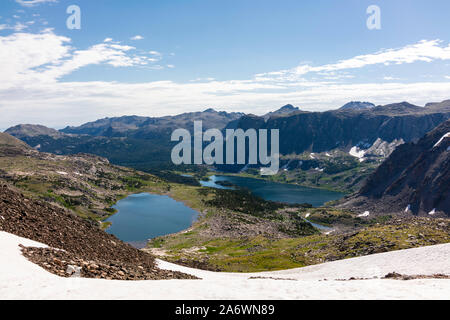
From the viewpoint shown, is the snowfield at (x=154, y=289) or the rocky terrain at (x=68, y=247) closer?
the snowfield at (x=154, y=289)

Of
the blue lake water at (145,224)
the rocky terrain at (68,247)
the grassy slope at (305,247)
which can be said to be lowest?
the blue lake water at (145,224)

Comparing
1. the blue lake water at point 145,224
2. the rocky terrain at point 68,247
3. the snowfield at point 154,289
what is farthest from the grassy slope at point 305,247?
the snowfield at point 154,289

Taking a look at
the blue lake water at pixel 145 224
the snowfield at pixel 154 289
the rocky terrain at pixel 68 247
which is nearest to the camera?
the snowfield at pixel 154 289

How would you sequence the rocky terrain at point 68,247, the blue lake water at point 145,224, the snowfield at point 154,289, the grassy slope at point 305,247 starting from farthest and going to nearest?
the blue lake water at point 145,224
the grassy slope at point 305,247
the rocky terrain at point 68,247
the snowfield at point 154,289

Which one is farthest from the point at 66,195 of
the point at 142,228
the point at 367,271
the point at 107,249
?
the point at 367,271

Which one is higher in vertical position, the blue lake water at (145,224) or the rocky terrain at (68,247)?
the rocky terrain at (68,247)

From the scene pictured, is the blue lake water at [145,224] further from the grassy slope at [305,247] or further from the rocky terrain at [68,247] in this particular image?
the rocky terrain at [68,247]

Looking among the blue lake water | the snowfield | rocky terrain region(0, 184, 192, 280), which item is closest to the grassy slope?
rocky terrain region(0, 184, 192, 280)

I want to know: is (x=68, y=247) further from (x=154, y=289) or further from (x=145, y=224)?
(x=145, y=224)

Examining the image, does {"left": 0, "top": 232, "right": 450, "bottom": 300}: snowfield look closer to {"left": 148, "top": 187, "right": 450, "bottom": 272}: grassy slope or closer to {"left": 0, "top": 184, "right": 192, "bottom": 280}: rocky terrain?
{"left": 0, "top": 184, "right": 192, "bottom": 280}: rocky terrain
